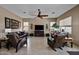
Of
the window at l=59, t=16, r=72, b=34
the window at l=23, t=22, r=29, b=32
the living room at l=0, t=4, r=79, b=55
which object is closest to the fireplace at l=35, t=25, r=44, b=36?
the living room at l=0, t=4, r=79, b=55

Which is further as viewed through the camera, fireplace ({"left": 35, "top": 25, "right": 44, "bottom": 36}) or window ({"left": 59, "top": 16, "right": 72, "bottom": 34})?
fireplace ({"left": 35, "top": 25, "right": 44, "bottom": 36})

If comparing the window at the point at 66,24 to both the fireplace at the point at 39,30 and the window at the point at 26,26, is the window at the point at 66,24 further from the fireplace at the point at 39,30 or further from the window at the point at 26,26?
the window at the point at 26,26

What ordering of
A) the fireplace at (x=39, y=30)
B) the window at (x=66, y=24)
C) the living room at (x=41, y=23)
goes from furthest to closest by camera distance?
the fireplace at (x=39, y=30)
the window at (x=66, y=24)
the living room at (x=41, y=23)

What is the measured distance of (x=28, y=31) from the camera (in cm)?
566

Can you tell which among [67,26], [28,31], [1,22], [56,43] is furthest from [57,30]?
[1,22]

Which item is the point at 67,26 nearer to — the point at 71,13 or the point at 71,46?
the point at 71,13

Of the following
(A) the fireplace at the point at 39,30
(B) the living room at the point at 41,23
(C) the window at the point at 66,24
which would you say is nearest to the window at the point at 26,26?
(B) the living room at the point at 41,23

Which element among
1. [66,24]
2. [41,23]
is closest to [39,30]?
[41,23]

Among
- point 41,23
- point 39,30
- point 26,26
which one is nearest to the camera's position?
point 26,26

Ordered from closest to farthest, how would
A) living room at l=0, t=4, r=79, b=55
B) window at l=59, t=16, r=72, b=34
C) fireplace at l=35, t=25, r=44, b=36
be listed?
living room at l=0, t=4, r=79, b=55 → window at l=59, t=16, r=72, b=34 → fireplace at l=35, t=25, r=44, b=36

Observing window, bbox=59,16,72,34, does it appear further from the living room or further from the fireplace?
the fireplace

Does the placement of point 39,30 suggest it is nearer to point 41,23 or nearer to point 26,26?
point 41,23
